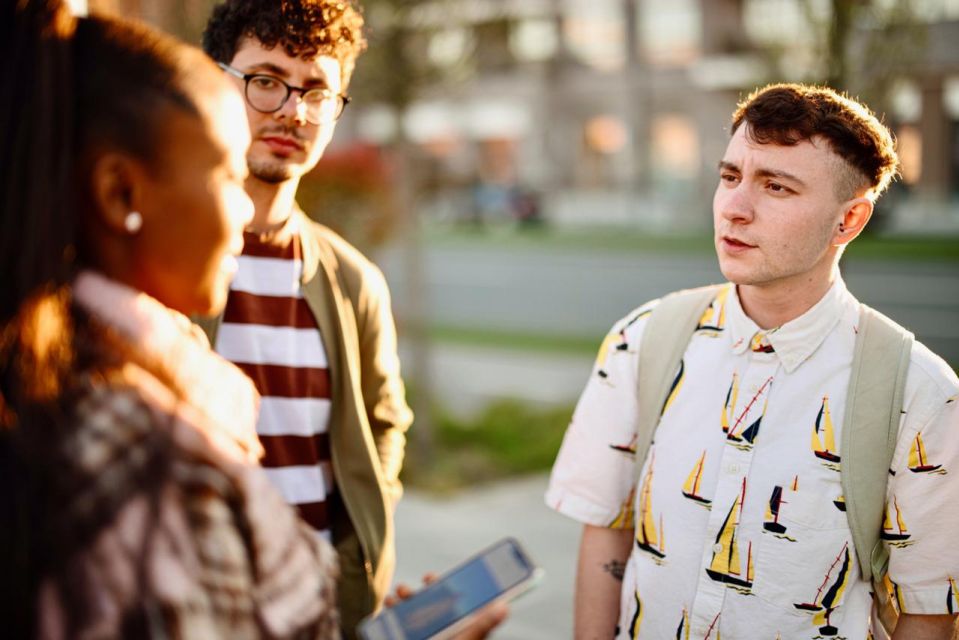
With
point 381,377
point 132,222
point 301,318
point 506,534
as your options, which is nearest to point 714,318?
point 381,377

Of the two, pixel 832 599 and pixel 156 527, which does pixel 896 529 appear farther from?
pixel 156 527

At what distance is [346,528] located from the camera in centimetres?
248

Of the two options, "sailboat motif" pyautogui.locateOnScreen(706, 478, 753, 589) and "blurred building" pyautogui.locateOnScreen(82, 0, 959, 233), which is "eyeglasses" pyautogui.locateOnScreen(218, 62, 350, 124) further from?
"blurred building" pyautogui.locateOnScreen(82, 0, 959, 233)

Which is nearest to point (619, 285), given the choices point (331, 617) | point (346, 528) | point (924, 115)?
point (346, 528)

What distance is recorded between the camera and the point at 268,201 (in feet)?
8.09

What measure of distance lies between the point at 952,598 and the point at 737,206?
906 mm

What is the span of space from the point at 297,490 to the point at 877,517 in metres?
1.26

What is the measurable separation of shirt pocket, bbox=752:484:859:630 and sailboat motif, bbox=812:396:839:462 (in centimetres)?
6

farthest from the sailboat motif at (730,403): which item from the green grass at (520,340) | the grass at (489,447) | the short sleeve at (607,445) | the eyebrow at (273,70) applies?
the green grass at (520,340)

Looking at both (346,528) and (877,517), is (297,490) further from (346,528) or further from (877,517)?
(877,517)

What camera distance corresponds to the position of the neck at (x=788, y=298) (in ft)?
7.34

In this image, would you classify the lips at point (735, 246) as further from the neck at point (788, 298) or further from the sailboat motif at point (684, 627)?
the sailboat motif at point (684, 627)

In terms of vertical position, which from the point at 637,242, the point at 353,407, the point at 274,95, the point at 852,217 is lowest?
the point at 637,242

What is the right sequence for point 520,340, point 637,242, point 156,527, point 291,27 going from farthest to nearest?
point 637,242 → point 520,340 → point 291,27 → point 156,527
